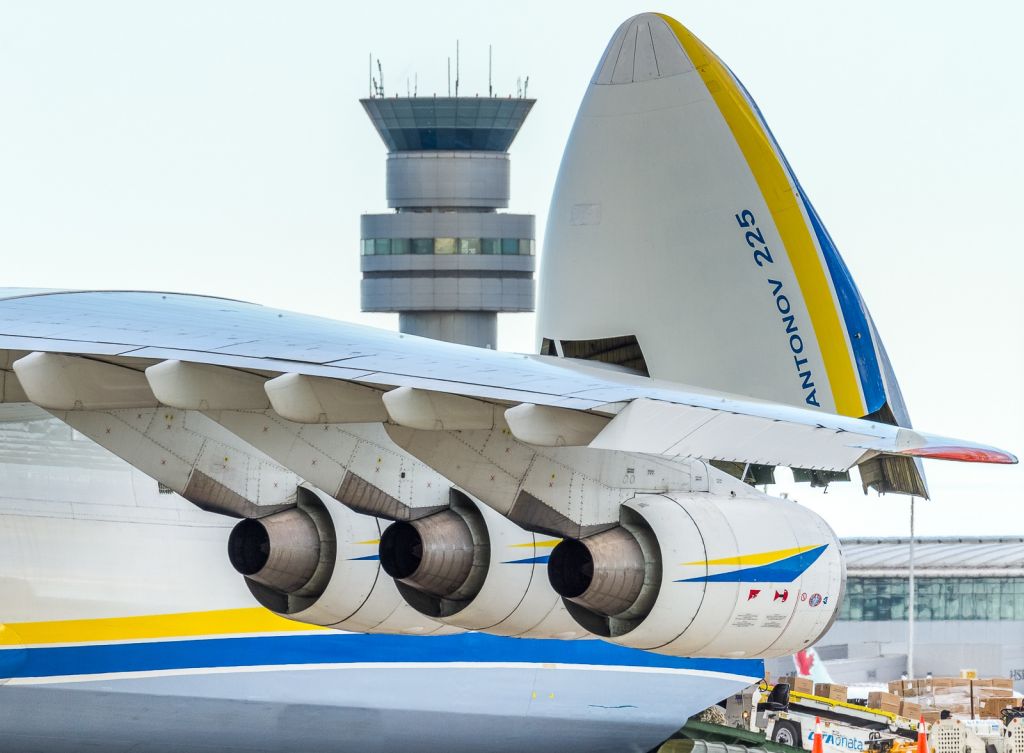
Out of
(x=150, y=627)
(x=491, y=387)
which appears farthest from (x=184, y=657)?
(x=491, y=387)

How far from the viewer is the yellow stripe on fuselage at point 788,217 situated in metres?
12.7

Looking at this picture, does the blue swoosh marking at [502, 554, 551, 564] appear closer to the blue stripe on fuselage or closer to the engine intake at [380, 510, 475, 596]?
the engine intake at [380, 510, 475, 596]

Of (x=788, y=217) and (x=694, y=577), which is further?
(x=788, y=217)

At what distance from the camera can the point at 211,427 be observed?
9.25m

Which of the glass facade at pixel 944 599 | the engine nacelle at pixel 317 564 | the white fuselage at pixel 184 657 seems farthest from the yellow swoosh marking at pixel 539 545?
the glass facade at pixel 944 599

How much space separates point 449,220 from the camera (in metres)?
75.9

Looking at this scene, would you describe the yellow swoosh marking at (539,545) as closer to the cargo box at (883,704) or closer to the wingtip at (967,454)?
the wingtip at (967,454)

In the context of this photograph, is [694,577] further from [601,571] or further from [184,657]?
[184,657]

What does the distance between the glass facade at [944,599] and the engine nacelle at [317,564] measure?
49614mm

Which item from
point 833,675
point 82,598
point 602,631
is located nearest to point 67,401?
point 602,631

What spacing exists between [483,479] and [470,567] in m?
0.98

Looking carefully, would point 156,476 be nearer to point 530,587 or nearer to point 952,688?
point 530,587

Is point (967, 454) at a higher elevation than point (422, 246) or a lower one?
lower

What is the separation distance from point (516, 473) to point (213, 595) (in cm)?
366
